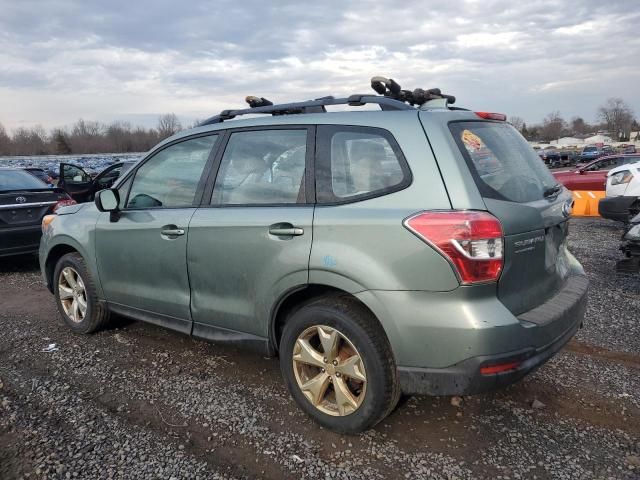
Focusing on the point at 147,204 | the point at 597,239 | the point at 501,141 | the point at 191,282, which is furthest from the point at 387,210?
the point at 597,239

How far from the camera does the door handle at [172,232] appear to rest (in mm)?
3486

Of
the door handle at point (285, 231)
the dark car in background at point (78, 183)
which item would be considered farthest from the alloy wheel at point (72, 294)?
the dark car in background at point (78, 183)

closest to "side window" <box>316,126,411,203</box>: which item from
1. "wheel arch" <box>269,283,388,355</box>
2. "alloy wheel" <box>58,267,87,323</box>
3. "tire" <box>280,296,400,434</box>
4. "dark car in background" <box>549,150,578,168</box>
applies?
"wheel arch" <box>269,283,388,355</box>

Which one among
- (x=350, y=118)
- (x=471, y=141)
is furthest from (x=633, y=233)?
(x=350, y=118)

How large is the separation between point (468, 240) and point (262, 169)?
4.76 ft

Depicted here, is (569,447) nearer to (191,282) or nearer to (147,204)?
(191,282)

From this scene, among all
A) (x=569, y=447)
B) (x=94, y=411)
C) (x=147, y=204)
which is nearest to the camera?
(x=569, y=447)

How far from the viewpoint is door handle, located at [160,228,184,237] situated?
11.4ft

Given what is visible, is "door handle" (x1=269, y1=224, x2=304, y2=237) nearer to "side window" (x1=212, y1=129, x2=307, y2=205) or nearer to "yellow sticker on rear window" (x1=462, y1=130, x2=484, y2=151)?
"side window" (x1=212, y1=129, x2=307, y2=205)

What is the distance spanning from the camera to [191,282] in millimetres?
3486

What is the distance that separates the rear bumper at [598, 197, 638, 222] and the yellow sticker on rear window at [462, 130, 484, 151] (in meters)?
7.22

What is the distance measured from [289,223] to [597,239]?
25.6ft

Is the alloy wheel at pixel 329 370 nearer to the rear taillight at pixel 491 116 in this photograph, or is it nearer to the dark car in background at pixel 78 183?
the rear taillight at pixel 491 116

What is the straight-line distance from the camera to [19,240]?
7059mm
